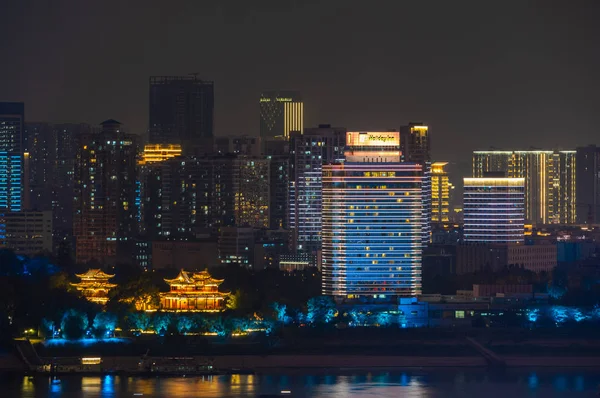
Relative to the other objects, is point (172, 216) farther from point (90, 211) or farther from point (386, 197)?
point (386, 197)

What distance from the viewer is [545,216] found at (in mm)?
127812

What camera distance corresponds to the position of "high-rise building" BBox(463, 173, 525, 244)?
9181 centimetres

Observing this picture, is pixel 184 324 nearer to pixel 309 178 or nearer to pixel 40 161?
pixel 309 178

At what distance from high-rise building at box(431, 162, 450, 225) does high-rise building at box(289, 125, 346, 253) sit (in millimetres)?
18700

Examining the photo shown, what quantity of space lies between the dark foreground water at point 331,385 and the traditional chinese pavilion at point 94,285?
10568 mm

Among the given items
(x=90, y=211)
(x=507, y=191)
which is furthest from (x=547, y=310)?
(x=90, y=211)

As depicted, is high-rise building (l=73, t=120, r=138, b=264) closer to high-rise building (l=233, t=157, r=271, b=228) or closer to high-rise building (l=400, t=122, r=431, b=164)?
high-rise building (l=233, t=157, r=271, b=228)

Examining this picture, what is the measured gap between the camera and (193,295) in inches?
2657

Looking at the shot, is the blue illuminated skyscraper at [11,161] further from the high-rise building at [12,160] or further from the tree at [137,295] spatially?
the tree at [137,295]

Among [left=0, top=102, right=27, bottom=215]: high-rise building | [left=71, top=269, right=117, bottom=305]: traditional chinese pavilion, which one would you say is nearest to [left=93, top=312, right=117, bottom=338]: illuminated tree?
[left=71, top=269, right=117, bottom=305]: traditional chinese pavilion

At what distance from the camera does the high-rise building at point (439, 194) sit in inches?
4526

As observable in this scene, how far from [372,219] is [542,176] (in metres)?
55.5

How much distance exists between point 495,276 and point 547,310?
8.66m

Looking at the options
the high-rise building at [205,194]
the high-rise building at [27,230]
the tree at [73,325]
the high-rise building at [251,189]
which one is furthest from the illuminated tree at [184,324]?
the high-rise building at [27,230]
